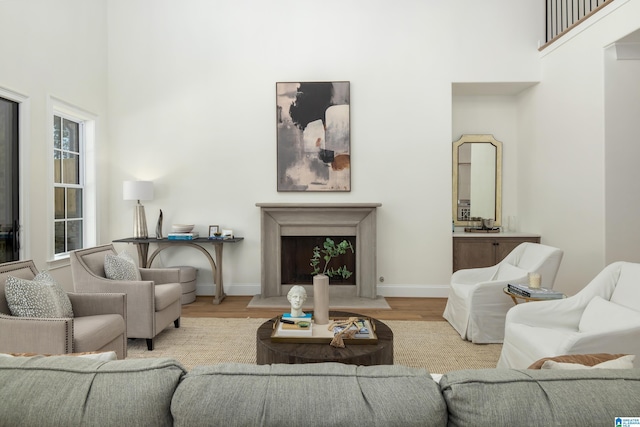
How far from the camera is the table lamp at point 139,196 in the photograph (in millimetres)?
4918

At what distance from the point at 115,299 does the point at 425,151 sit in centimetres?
400

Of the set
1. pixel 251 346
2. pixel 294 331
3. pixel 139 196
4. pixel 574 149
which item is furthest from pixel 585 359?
pixel 139 196

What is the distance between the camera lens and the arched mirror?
5598 mm

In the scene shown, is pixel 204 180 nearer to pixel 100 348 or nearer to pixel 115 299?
pixel 115 299

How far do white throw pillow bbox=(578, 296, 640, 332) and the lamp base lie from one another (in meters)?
4.81

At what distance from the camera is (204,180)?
208 inches

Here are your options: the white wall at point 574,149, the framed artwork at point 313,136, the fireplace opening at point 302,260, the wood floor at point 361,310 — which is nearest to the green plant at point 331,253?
the fireplace opening at point 302,260

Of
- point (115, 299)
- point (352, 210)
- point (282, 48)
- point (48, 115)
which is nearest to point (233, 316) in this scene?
point (115, 299)

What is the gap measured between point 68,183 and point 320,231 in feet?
10.5

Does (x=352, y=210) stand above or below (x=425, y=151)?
below

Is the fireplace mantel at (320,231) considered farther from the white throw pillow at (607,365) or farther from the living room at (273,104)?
the white throw pillow at (607,365)

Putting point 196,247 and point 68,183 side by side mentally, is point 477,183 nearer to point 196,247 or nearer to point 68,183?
point 196,247

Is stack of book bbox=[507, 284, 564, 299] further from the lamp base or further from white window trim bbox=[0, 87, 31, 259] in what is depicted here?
white window trim bbox=[0, 87, 31, 259]

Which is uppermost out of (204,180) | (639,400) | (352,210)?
(204,180)
